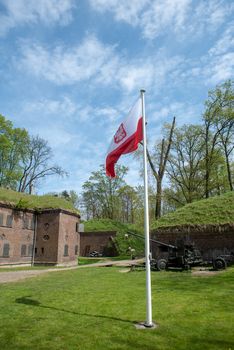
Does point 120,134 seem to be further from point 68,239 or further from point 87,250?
point 87,250

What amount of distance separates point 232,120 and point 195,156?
594 centimetres

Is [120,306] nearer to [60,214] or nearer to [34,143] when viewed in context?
[60,214]

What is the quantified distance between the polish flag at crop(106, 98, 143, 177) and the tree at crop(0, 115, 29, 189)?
35.6m

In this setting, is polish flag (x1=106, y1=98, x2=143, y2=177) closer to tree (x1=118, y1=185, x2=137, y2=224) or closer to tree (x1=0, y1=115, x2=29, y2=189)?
tree (x1=0, y1=115, x2=29, y2=189)

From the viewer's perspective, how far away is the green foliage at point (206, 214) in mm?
21547

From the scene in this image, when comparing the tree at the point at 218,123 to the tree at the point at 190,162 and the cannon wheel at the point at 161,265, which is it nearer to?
the tree at the point at 190,162

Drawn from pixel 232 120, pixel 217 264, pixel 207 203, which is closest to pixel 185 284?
pixel 217 264

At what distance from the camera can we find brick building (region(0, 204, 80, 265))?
2761 cm

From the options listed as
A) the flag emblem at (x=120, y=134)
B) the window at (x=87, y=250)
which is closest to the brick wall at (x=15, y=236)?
the window at (x=87, y=250)

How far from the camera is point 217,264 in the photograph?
16.5 metres

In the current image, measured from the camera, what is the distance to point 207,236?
21234mm

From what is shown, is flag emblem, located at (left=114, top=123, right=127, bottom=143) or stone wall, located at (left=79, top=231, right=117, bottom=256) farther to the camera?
stone wall, located at (left=79, top=231, right=117, bottom=256)

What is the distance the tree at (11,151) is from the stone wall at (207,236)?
2672cm

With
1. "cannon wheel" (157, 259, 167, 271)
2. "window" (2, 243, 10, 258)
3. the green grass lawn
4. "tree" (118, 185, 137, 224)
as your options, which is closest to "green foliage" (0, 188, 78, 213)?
"window" (2, 243, 10, 258)
